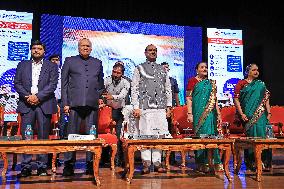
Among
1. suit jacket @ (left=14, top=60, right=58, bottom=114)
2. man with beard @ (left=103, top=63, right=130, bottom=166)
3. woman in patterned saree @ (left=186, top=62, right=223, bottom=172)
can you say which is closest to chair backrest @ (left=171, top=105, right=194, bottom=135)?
man with beard @ (left=103, top=63, right=130, bottom=166)

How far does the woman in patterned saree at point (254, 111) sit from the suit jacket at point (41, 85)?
7.53ft

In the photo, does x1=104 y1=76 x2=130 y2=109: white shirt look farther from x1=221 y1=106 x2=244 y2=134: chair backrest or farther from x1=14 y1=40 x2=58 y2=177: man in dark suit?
x1=221 y1=106 x2=244 y2=134: chair backrest

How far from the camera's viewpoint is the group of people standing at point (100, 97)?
3934 mm

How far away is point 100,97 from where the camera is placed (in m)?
4.22

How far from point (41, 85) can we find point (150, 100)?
47.5 inches

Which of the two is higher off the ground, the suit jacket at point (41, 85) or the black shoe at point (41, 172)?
the suit jacket at point (41, 85)

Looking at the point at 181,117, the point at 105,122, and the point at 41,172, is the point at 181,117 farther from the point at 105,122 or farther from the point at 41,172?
the point at 41,172

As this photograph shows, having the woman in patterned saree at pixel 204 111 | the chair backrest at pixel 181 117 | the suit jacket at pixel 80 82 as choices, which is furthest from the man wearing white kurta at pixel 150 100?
the chair backrest at pixel 181 117

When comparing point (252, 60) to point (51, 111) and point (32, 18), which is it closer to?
point (32, 18)

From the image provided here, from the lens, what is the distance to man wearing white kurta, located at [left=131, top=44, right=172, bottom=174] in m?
4.23

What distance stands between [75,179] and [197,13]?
612 centimetres

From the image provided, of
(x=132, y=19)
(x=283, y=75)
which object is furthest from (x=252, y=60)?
(x=132, y=19)

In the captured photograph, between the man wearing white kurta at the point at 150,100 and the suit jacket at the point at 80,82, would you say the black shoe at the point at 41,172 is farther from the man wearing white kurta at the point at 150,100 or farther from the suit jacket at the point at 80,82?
the man wearing white kurta at the point at 150,100

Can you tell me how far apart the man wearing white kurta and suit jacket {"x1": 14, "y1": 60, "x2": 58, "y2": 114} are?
0.89 m
